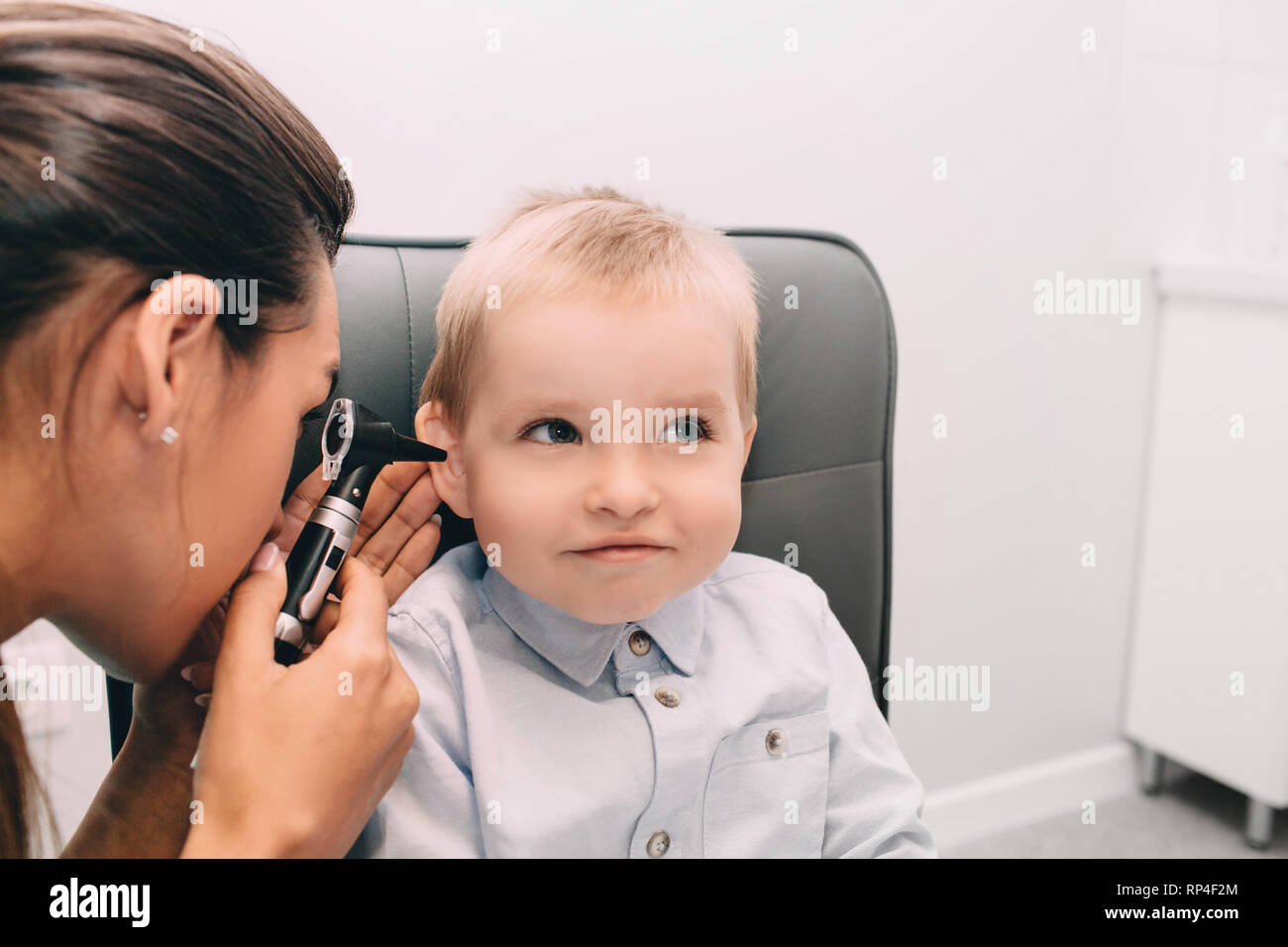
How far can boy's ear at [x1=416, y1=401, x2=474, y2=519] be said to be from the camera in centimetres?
78

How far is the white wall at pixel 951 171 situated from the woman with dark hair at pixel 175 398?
0.49m

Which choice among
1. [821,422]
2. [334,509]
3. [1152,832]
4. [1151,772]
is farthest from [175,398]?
[1151,772]

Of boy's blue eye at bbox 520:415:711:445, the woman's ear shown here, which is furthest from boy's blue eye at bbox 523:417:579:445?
the woman's ear

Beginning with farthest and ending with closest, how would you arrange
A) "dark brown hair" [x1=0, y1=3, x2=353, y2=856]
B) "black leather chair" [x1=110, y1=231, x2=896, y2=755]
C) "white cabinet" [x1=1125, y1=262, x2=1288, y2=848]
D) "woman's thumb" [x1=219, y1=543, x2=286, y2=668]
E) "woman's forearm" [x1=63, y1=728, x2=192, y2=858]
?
"white cabinet" [x1=1125, y1=262, x2=1288, y2=848] < "black leather chair" [x1=110, y1=231, x2=896, y2=755] < "woman's forearm" [x1=63, y1=728, x2=192, y2=858] < "woman's thumb" [x1=219, y1=543, x2=286, y2=668] < "dark brown hair" [x1=0, y1=3, x2=353, y2=856]

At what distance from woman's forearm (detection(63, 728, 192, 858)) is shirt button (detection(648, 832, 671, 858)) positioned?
357 mm

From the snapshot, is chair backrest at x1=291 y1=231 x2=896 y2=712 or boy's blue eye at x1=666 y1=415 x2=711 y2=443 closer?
boy's blue eye at x1=666 y1=415 x2=711 y2=443

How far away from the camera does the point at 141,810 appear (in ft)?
2.39

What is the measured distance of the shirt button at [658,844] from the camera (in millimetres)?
729

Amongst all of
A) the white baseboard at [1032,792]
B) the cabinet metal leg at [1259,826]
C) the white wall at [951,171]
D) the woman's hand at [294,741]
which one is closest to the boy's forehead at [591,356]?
the woman's hand at [294,741]

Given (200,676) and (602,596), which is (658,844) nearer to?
(602,596)

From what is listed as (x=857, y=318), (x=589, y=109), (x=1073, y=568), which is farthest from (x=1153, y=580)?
(x=589, y=109)

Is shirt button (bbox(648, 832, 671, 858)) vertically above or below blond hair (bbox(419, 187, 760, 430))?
below

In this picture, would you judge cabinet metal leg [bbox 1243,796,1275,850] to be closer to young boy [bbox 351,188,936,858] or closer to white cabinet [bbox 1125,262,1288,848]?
white cabinet [bbox 1125,262,1288,848]
